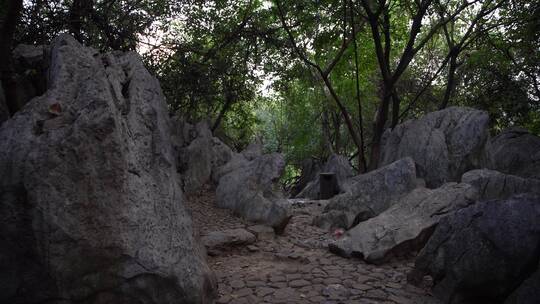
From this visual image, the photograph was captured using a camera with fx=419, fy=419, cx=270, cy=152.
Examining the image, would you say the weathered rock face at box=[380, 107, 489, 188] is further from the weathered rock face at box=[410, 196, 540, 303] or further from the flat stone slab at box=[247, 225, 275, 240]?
the weathered rock face at box=[410, 196, 540, 303]

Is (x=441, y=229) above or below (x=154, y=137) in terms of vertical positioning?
below

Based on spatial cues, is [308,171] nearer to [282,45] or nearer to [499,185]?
[282,45]

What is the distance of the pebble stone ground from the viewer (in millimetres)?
4324

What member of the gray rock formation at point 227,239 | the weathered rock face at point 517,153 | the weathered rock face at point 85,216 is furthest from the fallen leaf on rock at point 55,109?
the weathered rock face at point 517,153

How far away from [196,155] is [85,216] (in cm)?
717

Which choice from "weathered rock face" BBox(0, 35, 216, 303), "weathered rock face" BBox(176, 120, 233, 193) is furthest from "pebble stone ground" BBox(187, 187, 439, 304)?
"weathered rock face" BBox(176, 120, 233, 193)

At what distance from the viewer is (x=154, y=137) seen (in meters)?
4.50

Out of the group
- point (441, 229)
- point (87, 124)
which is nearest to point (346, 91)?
point (441, 229)

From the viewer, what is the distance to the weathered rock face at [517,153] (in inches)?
472

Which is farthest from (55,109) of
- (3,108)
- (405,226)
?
(405,226)

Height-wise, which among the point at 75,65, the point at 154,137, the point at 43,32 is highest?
the point at 43,32

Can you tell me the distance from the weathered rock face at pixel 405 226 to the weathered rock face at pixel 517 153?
6.67 m

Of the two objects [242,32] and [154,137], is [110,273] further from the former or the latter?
[242,32]

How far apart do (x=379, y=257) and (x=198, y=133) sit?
7.44 meters
